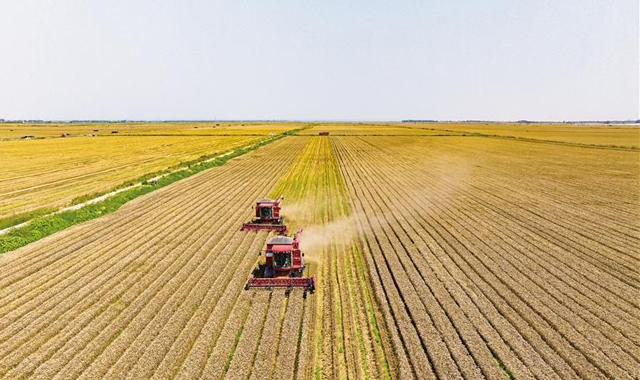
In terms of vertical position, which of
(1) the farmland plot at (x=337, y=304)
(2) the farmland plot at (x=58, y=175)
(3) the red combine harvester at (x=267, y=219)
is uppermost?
(3) the red combine harvester at (x=267, y=219)

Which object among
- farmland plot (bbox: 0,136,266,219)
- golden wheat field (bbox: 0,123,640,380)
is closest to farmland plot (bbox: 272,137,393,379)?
golden wheat field (bbox: 0,123,640,380)

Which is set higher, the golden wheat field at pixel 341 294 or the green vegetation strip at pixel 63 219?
the green vegetation strip at pixel 63 219

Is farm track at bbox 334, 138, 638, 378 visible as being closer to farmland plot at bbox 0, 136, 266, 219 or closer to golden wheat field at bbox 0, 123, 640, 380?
golden wheat field at bbox 0, 123, 640, 380

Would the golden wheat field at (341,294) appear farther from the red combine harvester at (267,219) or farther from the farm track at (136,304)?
the red combine harvester at (267,219)

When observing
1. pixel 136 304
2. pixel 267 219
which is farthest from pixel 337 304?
pixel 267 219

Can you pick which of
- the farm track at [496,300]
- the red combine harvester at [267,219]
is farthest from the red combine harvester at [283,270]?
the red combine harvester at [267,219]

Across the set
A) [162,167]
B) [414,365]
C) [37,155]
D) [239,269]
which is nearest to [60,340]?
[239,269]
